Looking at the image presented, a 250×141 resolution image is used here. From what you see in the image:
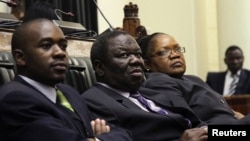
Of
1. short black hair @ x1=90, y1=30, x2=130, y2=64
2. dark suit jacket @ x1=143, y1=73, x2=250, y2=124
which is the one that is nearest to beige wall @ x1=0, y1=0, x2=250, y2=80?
dark suit jacket @ x1=143, y1=73, x2=250, y2=124

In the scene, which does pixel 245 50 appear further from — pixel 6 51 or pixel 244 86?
pixel 6 51

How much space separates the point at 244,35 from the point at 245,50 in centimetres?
18

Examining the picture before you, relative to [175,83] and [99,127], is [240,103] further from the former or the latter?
[99,127]

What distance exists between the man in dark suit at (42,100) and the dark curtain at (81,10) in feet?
9.03

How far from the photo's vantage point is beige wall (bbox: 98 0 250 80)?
23.6ft

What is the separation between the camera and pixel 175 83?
10.6 ft

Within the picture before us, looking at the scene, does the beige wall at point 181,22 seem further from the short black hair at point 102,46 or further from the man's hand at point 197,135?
the man's hand at point 197,135

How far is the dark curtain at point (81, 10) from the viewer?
17.2 ft

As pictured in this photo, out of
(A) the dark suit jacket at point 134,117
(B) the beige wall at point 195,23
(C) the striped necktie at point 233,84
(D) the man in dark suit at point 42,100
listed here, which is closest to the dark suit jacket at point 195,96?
(A) the dark suit jacket at point 134,117

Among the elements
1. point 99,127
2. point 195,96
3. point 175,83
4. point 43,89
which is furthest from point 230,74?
point 43,89

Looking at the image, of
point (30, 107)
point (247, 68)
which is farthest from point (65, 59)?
point (247, 68)

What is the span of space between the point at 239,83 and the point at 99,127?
428cm

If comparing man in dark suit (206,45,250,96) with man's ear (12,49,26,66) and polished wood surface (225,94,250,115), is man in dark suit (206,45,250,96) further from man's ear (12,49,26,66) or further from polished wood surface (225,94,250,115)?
man's ear (12,49,26,66)

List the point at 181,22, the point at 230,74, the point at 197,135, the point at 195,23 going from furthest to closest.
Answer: the point at 195,23 < the point at 181,22 < the point at 230,74 < the point at 197,135
